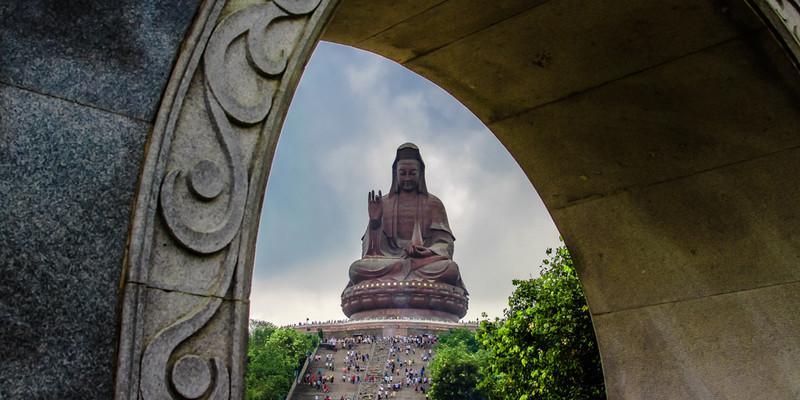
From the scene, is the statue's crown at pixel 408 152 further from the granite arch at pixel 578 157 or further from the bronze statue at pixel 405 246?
the granite arch at pixel 578 157

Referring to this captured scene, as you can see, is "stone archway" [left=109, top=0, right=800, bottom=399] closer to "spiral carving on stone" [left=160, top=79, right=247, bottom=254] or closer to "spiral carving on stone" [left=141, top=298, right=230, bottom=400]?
"spiral carving on stone" [left=160, top=79, right=247, bottom=254]

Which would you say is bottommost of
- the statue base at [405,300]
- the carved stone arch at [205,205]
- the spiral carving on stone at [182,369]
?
the spiral carving on stone at [182,369]

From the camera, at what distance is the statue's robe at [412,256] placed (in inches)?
2089

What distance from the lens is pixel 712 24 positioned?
183 inches

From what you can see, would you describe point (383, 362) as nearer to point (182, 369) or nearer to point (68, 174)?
point (182, 369)

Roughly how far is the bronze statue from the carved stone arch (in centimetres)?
A: 4962

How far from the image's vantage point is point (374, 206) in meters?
53.9

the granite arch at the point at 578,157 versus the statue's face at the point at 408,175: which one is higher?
the statue's face at the point at 408,175

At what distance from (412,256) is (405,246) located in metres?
1.26

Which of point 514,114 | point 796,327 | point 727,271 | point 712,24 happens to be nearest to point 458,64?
point 514,114

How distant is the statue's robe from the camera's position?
53.1 m

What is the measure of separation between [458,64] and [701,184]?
174 cm

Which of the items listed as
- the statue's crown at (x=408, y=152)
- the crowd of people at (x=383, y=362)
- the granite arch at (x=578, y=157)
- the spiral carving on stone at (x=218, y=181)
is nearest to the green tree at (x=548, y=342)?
the granite arch at (x=578, y=157)

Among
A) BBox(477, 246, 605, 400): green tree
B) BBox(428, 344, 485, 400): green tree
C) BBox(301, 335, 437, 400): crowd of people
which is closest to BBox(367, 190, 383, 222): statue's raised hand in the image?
BBox(301, 335, 437, 400): crowd of people
